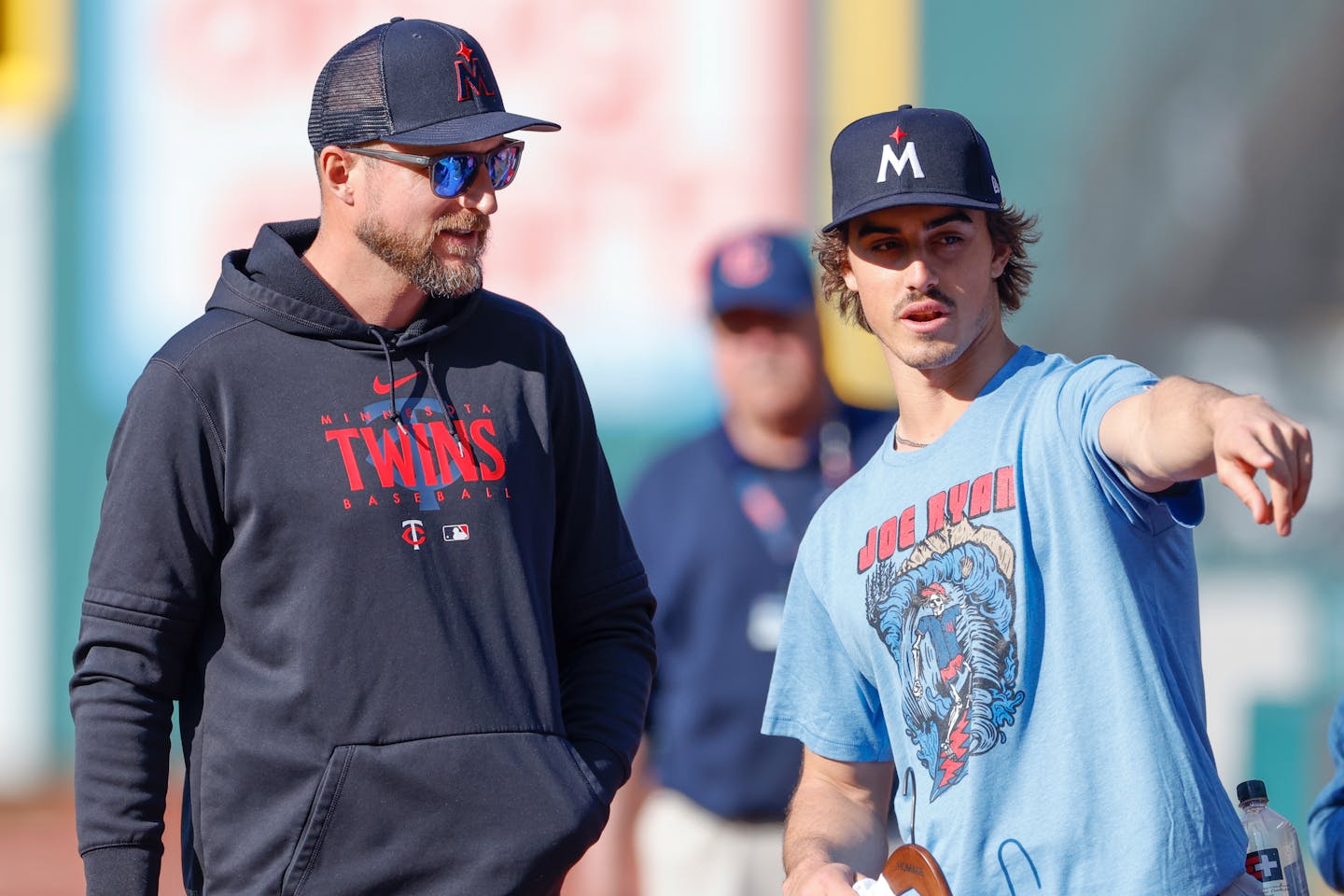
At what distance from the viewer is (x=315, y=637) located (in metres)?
2.86

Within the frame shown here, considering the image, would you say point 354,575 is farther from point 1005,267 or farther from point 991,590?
point 1005,267

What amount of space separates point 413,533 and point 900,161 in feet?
3.41

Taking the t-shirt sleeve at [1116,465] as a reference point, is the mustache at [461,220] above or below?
above

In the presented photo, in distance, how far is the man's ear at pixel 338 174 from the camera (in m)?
3.15

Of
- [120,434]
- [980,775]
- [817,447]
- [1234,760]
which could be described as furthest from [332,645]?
[1234,760]

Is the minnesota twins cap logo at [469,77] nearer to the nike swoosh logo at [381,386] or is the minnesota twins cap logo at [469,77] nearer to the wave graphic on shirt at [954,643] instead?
the nike swoosh logo at [381,386]

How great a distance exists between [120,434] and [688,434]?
266 inches

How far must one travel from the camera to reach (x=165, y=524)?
2.87 meters

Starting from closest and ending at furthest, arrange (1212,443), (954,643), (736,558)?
(1212,443)
(954,643)
(736,558)

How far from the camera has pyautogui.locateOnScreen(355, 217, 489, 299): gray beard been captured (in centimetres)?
309

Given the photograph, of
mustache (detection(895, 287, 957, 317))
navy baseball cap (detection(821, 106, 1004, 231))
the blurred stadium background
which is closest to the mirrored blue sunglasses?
navy baseball cap (detection(821, 106, 1004, 231))

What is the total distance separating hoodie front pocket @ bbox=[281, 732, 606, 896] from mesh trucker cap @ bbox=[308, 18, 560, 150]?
1.06 m

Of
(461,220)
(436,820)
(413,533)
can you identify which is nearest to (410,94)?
(461,220)

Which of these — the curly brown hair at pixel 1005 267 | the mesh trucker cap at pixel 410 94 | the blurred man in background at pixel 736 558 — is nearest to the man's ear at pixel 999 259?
the curly brown hair at pixel 1005 267
